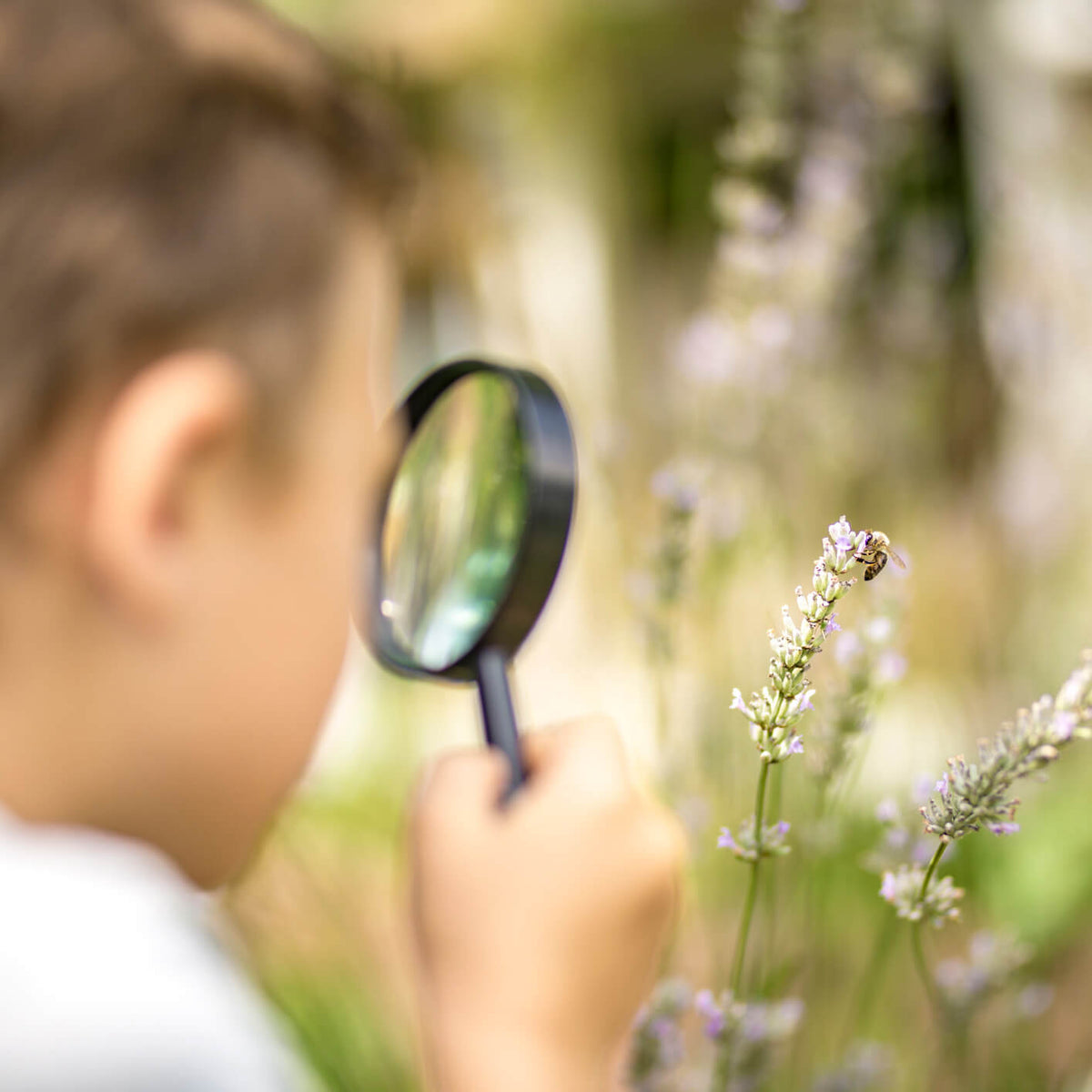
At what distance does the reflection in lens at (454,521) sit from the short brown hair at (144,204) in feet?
0.51

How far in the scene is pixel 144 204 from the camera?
2.02 ft

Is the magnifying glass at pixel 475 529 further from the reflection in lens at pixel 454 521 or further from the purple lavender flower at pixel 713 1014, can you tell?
the purple lavender flower at pixel 713 1014

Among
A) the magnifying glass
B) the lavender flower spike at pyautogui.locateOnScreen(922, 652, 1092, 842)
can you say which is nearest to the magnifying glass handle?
the magnifying glass

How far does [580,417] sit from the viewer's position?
1267mm

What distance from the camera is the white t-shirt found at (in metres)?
0.49

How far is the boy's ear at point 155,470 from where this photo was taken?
0.57 metres

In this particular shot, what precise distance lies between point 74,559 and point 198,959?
217 millimetres

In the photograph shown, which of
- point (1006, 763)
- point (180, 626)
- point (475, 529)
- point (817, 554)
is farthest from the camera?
point (817, 554)

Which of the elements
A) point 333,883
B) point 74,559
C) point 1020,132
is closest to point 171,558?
point 74,559

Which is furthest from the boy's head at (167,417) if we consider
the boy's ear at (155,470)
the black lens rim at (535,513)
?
the black lens rim at (535,513)

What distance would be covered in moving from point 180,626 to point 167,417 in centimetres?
13

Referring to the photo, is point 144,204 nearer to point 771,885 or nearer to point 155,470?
point 155,470

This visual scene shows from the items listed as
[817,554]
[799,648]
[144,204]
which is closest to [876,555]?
[799,648]

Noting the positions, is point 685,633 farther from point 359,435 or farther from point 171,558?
point 171,558
